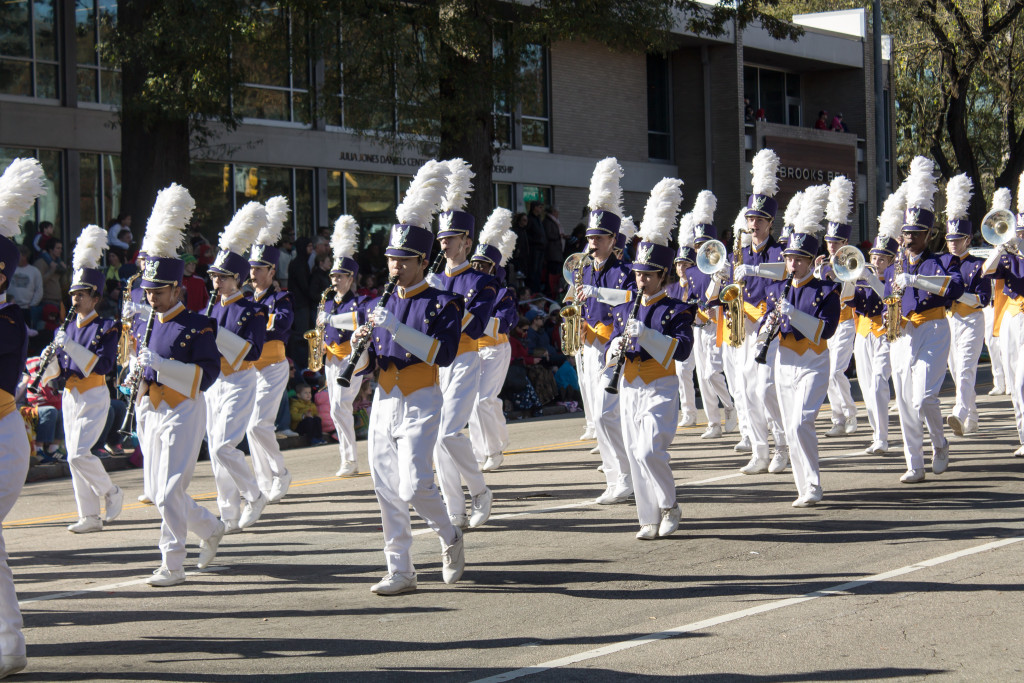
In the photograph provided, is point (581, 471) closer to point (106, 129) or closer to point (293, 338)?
point (293, 338)

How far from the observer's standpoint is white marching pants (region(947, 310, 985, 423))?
14.1 m

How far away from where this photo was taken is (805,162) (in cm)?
3819

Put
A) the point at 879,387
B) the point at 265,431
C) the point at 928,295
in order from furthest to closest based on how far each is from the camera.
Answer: the point at 879,387, the point at 928,295, the point at 265,431

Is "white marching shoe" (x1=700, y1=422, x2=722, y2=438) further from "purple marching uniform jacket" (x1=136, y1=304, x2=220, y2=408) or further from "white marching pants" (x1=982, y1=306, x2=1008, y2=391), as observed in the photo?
"purple marching uniform jacket" (x1=136, y1=304, x2=220, y2=408)

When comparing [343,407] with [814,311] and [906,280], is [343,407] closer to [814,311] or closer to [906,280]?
[814,311]

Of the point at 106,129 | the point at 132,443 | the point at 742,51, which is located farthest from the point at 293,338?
the point at 742,51

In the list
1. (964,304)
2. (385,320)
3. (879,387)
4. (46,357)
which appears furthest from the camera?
(964,304)

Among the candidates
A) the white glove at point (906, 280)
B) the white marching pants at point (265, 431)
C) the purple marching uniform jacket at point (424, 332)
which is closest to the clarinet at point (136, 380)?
the purple marching uniform jacket at point (424, 332)

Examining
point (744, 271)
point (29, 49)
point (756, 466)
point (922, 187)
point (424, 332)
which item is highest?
point (29, 49)

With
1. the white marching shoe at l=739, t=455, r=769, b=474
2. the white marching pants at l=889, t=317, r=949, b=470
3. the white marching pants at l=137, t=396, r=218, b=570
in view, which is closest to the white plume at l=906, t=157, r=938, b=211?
the white marching pants at l=889, t=317, r=949, b=470

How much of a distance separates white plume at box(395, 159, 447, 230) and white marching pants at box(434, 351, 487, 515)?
5.76ft

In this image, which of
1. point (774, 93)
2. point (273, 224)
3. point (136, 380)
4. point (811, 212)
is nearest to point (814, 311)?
point (811, 212)

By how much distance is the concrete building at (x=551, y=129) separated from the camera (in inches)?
888

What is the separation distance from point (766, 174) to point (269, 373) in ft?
18.5
